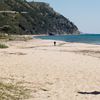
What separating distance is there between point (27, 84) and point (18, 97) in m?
2.88

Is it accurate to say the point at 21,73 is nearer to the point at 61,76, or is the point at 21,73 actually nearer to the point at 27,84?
the point at 61,76

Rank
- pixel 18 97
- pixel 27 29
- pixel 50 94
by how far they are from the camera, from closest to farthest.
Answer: pixel 18 97
pixel 50 94
pixel 27 29

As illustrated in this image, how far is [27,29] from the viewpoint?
193625mm

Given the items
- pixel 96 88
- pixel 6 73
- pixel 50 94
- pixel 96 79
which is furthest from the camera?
pixel 6 73

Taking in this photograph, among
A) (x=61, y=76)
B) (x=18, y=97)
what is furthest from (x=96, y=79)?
(x=18, y=97)

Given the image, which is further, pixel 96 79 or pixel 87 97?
pixel 96 79

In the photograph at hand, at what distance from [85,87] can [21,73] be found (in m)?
4.70

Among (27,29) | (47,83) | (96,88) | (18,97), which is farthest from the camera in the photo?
(27,29)

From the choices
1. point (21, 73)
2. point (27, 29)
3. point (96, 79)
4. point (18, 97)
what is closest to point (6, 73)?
point (21, 73)

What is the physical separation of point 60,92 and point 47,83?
83.6 inches

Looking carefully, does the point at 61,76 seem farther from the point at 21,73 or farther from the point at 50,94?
the point at 50,94

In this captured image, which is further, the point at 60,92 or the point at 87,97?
the point at 60,92

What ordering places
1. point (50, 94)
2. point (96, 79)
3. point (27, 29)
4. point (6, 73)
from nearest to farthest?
point (50, 94)
point (96, 79)
point (6, 73)
point (27, 29)

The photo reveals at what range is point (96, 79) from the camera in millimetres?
16844
